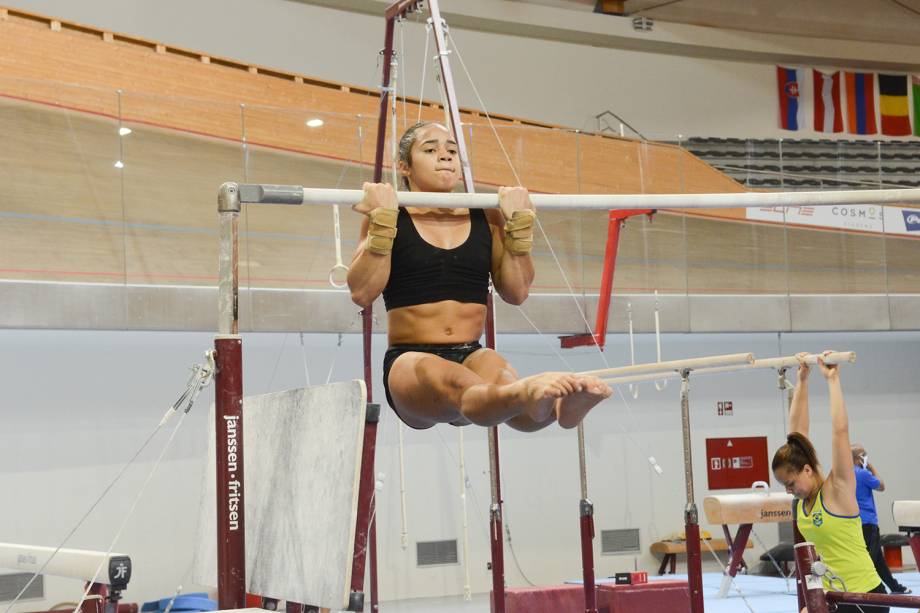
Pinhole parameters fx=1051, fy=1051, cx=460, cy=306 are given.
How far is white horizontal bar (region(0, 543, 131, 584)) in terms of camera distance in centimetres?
469

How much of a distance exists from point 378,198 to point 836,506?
101 inches

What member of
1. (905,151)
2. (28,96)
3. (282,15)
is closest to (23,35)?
(28,96)

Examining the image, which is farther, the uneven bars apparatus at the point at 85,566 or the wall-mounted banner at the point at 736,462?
the wall-mounted banner at the point at 736,462

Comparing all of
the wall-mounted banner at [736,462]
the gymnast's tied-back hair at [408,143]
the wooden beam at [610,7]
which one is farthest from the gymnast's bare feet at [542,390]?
the wooden beam at [610,7]

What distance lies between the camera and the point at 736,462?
14.2m

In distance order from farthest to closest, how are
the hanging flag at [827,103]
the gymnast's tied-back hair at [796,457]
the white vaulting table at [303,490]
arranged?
the hanging flag at [827,103] < the gymnast's tied-back hair at [796,457] < the white vaulting table at [303,490]

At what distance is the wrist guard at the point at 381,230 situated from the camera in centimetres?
382

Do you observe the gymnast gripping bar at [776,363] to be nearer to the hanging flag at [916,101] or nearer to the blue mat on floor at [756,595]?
the blue mat on floor at [756,595]

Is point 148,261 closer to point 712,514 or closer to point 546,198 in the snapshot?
point 712,514

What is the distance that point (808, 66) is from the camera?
1948cm

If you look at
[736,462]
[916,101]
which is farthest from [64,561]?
[916,101]

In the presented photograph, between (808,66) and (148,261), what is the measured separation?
46.2 feet

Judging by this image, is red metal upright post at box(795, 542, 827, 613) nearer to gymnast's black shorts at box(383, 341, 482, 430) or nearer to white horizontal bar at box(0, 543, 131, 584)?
gymnast's black shorts at box(383, 341, 482, 430)

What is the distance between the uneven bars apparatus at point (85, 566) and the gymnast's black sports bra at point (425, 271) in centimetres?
176
